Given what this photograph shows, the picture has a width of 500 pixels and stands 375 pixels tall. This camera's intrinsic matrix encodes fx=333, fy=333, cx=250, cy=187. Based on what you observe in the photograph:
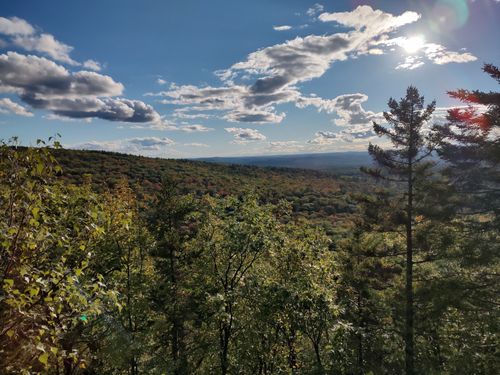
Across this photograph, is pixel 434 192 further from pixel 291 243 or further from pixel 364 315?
pixel 364 315

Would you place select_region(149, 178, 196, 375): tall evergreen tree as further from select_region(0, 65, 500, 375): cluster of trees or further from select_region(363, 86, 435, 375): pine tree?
select_region(363, 86, 435, 375): pine tree

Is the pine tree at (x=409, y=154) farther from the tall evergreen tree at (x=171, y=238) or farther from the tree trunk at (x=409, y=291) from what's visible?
the tall evergreen tree at (x=171, y=238)

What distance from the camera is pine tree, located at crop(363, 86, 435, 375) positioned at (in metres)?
17.8

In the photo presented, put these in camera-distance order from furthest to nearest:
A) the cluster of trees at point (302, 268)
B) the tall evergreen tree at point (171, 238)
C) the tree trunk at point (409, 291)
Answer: the tall evergreen tree at point (171, 238)
the tree trunk at point (409, 291)
the cluster of trees at point (302, 268)

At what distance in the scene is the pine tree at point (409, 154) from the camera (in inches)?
702

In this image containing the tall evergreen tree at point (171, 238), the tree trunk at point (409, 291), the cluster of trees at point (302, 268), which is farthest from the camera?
the tall evergreen tree at point (171, 238)

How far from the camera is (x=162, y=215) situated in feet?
61.5

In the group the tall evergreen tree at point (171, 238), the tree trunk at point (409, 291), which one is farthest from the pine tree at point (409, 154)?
the tall evergreen tree at point (171, 238)

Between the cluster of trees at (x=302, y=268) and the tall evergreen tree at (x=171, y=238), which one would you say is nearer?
the cluster of trees at (x=302, y=268)

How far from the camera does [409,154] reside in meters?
18.2

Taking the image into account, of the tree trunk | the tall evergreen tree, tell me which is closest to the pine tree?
the tree trunk

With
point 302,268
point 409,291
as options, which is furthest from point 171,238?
point 409,291

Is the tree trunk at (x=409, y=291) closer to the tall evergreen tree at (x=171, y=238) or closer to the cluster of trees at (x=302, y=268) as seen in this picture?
the cluster of trees at (x=302, y=268)

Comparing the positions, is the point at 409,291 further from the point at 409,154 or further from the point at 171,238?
the point at 171,238
